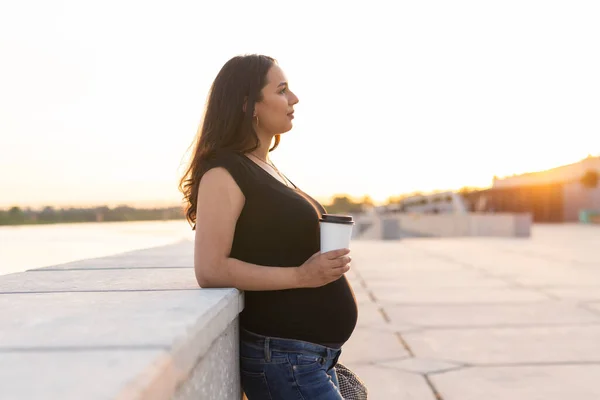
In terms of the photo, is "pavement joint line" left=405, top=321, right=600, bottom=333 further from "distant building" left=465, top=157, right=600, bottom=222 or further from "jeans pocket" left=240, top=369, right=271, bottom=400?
"distant building" left=465, top=157, right=600, bottom=222

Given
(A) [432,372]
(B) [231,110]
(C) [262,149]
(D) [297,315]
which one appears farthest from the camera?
(A) [432,372]

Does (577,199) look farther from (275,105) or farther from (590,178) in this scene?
(275,105)

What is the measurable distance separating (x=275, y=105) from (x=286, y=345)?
94cm

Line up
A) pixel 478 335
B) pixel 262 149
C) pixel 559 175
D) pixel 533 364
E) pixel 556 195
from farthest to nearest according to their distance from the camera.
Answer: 1. pixel 559 175
2. pixel 556 195
3. pixel 478 335
4. pixel 533 364
5. pixel 262 149

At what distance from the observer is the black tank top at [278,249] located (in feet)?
6.79

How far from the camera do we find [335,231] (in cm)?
198

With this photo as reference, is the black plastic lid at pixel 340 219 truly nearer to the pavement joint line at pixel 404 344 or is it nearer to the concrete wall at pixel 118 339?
the concrete wall at pixel 118 339

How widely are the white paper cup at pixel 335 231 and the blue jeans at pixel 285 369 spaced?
371 millimetres

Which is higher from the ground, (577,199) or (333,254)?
(577,199)

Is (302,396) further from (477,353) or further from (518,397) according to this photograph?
(477,353)

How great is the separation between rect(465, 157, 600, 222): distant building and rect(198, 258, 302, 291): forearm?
156 ft

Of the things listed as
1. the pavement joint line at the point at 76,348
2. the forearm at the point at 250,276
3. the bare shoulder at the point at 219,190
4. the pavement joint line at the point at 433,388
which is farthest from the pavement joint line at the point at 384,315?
the pavement joint line at the point at 76,348

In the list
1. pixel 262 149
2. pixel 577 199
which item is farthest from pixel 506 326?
pixel 577 199

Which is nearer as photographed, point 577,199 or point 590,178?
point 590,178
